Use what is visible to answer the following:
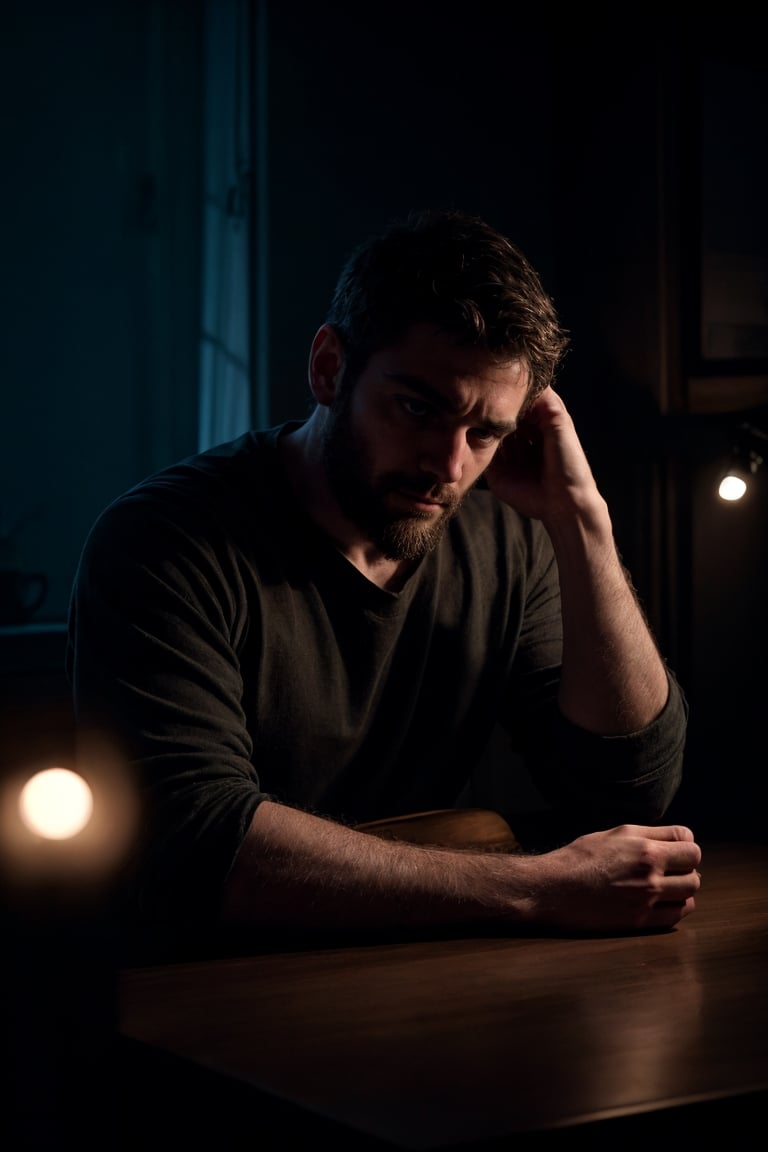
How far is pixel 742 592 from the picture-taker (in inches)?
110

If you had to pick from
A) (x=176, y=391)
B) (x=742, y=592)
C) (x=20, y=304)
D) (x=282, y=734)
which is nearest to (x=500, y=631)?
(x=282, y=734)

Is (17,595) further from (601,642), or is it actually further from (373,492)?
(601,642)

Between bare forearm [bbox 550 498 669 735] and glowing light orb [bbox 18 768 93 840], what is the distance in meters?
1.00

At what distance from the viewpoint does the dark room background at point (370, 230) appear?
2650 millimetres

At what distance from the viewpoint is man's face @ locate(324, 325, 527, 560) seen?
1606 mm

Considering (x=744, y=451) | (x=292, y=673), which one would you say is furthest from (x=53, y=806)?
(x=744, y=451)

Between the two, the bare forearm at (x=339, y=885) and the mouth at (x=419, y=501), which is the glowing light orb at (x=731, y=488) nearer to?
the mouth at (x=419, y=501)

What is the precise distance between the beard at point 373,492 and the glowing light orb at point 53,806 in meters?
0.84

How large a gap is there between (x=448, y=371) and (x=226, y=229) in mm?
1316

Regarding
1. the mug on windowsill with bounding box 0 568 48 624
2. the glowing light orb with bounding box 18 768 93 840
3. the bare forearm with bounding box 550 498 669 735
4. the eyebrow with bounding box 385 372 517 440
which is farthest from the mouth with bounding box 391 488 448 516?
the mug on windowsill with bounding box 0 568 48 624

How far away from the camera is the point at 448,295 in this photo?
5.25 feet

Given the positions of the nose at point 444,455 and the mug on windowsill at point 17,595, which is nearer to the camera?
the nose at point 444,455

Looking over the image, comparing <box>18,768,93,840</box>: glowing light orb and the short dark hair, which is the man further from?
<box>18,768,93,840</box>: glowing light orb

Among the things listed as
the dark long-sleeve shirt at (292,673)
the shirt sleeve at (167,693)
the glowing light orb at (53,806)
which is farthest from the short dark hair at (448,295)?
the glowing light orb at (53,806)
